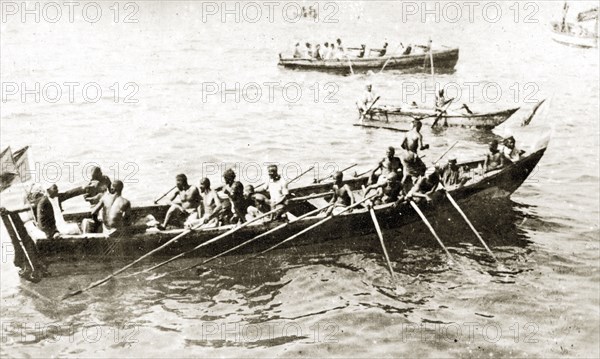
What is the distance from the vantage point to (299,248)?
12.2 metres

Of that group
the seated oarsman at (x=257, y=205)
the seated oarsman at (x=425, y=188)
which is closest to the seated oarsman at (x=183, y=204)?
the seated oarsman at (x=257, y=205)

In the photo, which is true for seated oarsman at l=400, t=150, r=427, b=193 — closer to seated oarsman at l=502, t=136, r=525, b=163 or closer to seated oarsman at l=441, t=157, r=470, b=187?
seated oarsman at l=441, t=157, r=470, b=187

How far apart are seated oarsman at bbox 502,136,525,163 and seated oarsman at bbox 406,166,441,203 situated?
8.22 ft

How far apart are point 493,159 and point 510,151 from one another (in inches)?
19.9

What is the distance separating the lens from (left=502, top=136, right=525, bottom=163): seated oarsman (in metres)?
14.2

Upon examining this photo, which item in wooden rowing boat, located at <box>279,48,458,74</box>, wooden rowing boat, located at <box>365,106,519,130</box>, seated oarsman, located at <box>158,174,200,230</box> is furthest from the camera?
wooden rowing boat, located at <box>279,48,458,74</box>

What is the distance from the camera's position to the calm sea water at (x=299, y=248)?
32.7 ft

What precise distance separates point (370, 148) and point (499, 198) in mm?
7442

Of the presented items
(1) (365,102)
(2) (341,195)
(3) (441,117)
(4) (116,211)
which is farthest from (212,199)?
(1) (365,102)

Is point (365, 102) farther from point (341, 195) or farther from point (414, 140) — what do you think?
point (341, 195)

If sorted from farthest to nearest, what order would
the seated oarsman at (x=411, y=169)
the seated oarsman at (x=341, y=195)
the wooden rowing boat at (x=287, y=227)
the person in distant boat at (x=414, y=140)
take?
1. the person in distant boat at (x=414, y=140)
2. the seated oarsman at (x=411, y=169)
3. the seated oarsman at (x=341, y=195)
4. the wooden rowing boat at (x=287, y=227)

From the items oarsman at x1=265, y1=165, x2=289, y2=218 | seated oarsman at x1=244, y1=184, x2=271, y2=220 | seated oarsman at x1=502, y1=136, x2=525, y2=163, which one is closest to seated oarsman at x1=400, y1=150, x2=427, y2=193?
seated oarsman at x1=502, y1=136, x2=525, y2=163

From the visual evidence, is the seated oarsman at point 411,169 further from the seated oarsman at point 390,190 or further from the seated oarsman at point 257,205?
the seated oarsman at point 257,205

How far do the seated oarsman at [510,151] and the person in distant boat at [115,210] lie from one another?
29.5 ft
